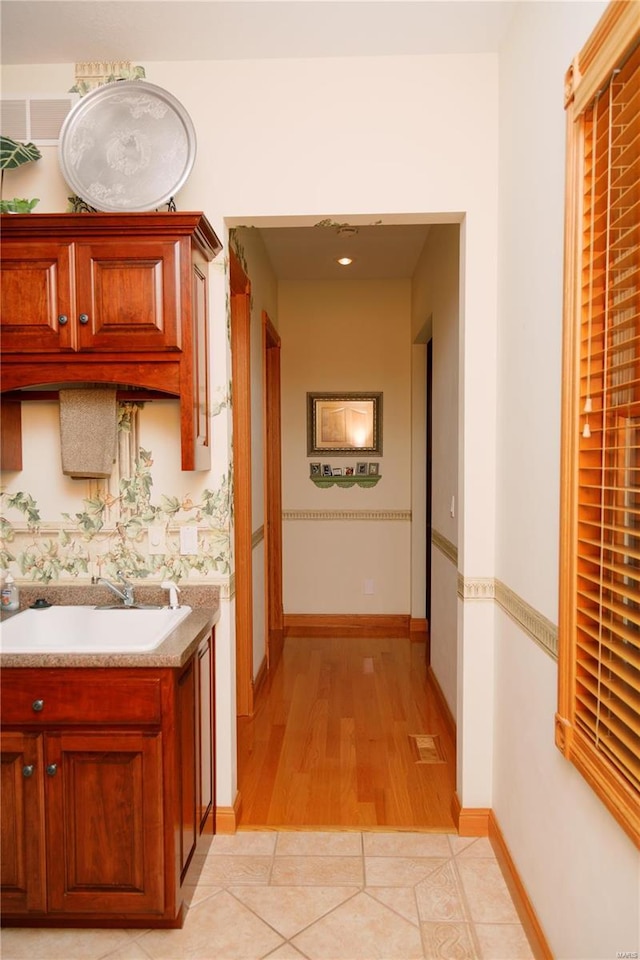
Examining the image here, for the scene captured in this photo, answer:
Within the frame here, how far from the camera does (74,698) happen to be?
1.83 metres

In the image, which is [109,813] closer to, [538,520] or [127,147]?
[538,520]

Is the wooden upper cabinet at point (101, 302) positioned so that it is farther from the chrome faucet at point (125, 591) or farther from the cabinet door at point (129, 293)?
the chrome faucet at point (125, 591)

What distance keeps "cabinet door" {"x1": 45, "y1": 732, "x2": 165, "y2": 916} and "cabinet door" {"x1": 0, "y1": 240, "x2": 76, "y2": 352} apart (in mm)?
1275

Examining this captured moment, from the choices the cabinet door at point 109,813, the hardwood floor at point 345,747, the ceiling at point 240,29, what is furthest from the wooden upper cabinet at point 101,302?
the hardwood floor at point 345,747

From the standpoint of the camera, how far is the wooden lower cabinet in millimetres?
1816

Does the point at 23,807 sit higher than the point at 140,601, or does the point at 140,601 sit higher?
the point at 140,601

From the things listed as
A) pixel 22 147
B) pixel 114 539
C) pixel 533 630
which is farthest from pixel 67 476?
pixel 533 630

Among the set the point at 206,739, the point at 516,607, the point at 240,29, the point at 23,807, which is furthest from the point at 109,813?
the point at 240,29

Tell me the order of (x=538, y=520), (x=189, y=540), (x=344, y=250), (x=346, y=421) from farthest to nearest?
(x=346, y=421)
(x=344, y=250)
(x=189, y=540)
(x=538, y=520)

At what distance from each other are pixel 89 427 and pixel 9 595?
70 cm

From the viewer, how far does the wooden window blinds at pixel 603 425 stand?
1198mm

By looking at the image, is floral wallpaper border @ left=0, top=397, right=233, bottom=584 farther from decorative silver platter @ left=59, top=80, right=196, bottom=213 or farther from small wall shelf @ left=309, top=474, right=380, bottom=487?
small wall shelf @ left=309, top=474, right=380, bottom=487

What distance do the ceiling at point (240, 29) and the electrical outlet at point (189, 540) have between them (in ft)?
5.83

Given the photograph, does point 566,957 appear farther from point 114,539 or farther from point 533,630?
point 114,539
